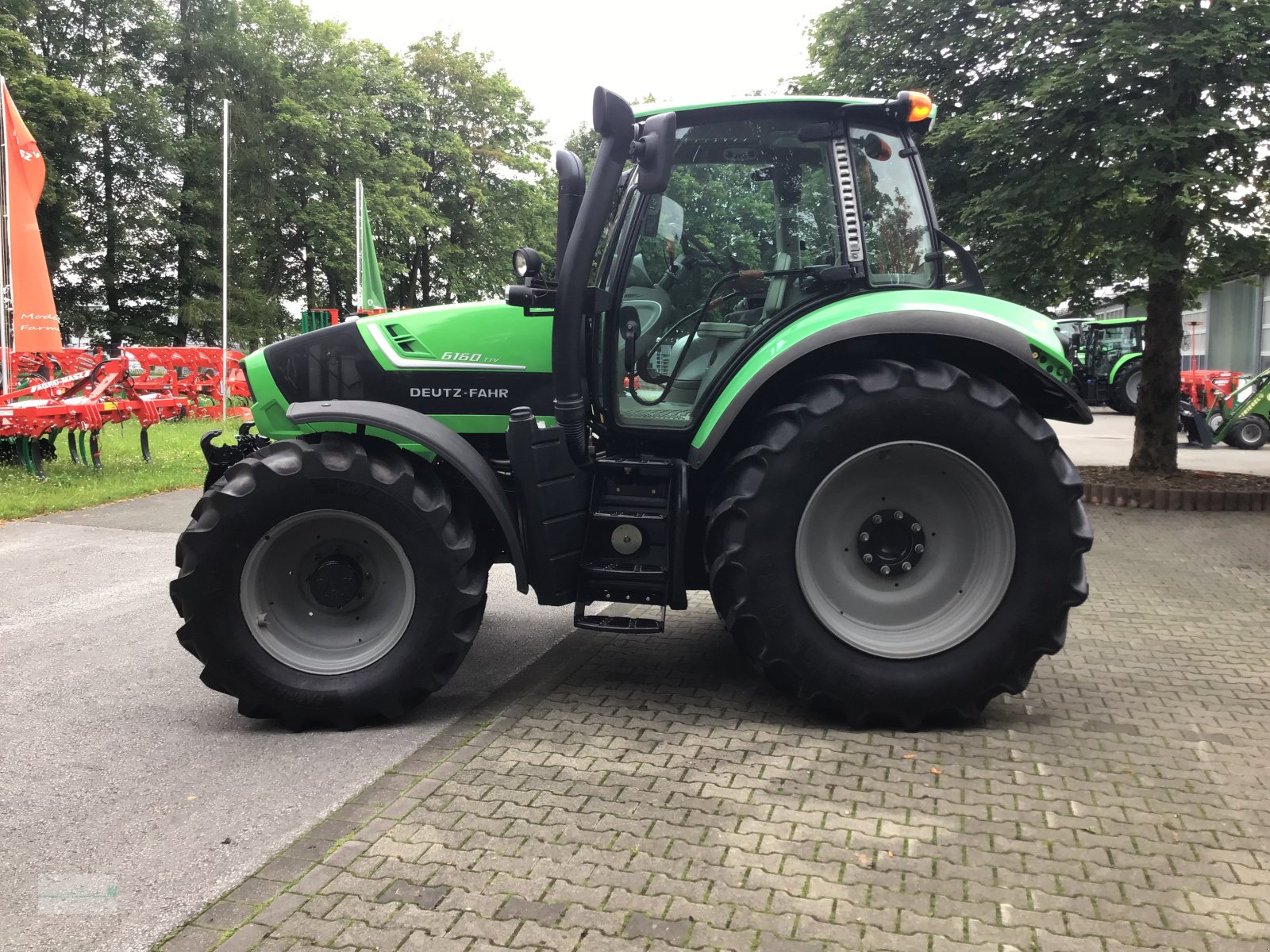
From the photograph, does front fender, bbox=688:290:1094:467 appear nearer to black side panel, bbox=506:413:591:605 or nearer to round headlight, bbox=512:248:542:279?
black side panel, bbox=506:413:591:605

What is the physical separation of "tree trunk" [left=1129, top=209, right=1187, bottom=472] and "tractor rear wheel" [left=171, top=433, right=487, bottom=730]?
317 inches

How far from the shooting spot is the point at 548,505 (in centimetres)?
411

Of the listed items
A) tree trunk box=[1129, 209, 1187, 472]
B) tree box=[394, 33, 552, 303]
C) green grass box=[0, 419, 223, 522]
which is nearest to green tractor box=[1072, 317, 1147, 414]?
tree trunk box=[1129, 209, 1187, 472]

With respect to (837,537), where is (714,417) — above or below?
above

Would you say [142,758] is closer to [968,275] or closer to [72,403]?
[968,275]

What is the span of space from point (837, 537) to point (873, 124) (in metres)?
1.81

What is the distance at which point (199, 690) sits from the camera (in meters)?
4.57

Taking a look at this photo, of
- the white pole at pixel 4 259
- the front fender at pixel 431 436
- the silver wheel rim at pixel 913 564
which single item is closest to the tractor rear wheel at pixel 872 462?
→ the silver wheel rim at pixel 913 564

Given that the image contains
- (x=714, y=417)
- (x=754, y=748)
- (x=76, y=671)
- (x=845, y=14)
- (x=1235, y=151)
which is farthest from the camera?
(x=845, y=14)

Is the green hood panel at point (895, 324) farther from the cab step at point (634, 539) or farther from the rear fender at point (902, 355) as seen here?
the cab step at point (634, 539)

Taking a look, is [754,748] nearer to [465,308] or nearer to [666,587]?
[666,587]

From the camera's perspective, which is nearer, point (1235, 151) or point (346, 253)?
point (1235, 151)

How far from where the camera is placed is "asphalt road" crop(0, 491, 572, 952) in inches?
111

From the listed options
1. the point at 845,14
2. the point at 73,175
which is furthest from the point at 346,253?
the point at 845,14
